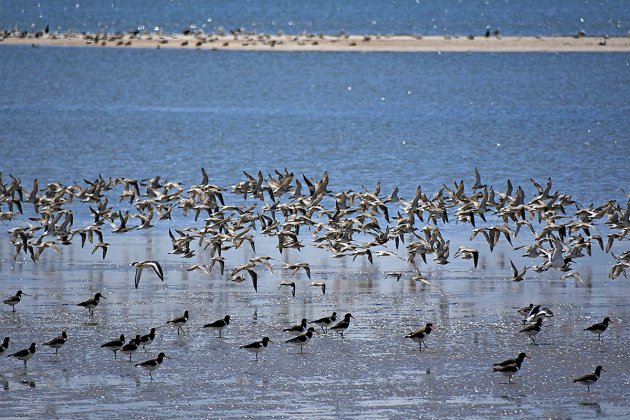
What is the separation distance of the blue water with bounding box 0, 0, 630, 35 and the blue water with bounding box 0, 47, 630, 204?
1540 cm

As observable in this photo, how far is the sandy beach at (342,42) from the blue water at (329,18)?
11764mm

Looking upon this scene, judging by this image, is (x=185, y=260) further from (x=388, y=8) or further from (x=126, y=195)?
(x=388, y=8)

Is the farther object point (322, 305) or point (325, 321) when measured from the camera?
point (322, 305)

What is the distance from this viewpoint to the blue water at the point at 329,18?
140 meters

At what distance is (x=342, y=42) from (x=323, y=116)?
37.9 metres

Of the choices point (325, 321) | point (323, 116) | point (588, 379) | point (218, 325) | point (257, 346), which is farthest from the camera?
point (323, 116)

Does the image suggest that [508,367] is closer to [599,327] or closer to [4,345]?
[599,327]

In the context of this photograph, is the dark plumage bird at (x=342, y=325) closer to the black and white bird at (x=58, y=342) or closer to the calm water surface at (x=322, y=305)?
the calm water surface at (x=322, y=305)

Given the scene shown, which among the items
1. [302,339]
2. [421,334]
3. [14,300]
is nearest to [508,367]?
[421,334]

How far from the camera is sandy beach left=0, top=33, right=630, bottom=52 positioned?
4505 inches

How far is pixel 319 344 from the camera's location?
72.8ft

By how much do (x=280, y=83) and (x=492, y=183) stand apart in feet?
182

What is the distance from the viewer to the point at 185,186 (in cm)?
4512

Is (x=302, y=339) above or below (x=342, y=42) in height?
below
